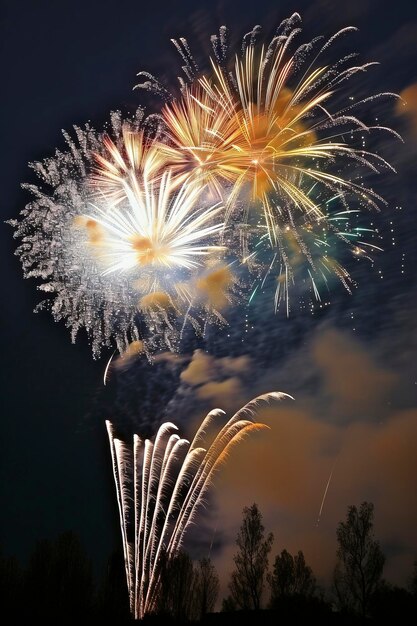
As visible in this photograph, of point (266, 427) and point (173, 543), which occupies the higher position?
point (266, 427)

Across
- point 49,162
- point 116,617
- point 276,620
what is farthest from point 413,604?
point 49,162

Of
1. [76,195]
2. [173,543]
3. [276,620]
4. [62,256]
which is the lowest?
[276,620]

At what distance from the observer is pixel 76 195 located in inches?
661

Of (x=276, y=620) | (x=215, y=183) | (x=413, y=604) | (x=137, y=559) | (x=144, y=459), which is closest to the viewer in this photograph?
(x=215, y=183)

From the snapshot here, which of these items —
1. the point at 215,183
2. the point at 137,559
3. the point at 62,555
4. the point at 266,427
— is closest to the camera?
the point at 215,183

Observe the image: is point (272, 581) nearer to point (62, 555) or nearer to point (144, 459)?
point (62, 555)

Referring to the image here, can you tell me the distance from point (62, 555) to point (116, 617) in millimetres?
5874

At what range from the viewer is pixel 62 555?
118ft

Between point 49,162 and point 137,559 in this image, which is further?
point 137,559

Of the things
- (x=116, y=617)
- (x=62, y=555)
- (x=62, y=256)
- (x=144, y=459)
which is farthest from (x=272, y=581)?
(x=62, y=256)

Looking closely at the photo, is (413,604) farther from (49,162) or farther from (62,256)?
(49,162)

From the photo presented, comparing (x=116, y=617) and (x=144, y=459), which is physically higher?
(x=144, y=459)

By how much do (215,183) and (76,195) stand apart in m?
3.77

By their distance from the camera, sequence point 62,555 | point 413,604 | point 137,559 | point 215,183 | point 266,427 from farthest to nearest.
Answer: point 62,555 < point 413,604 < point 137,559 < point 266,427 < point 215,183
